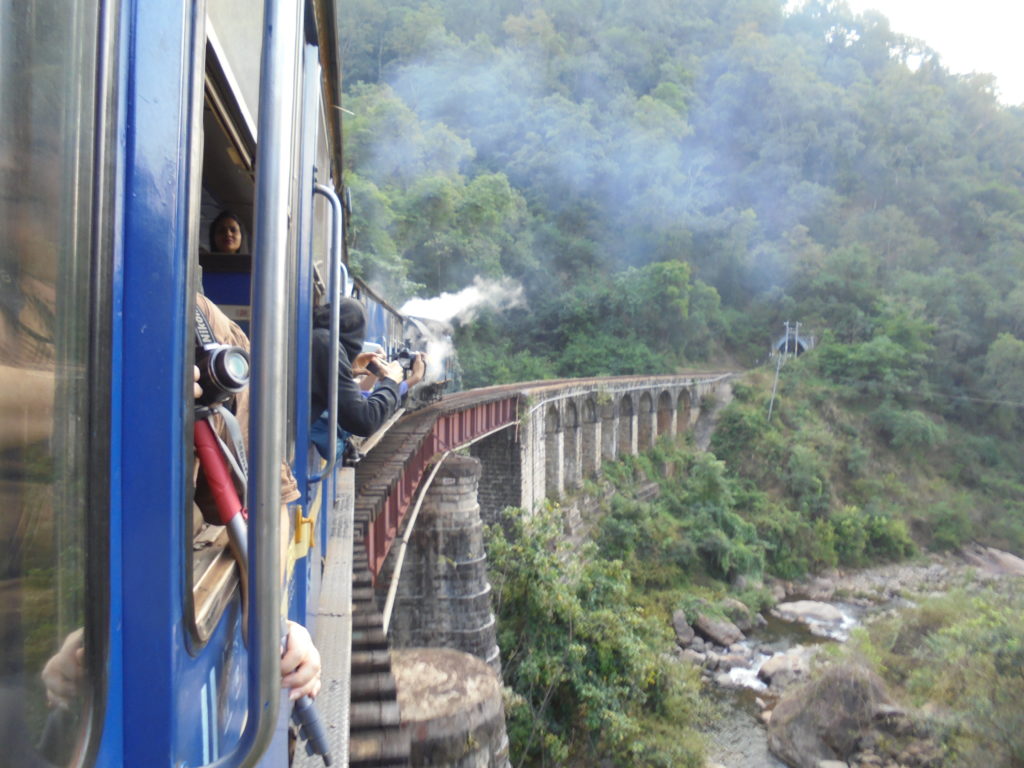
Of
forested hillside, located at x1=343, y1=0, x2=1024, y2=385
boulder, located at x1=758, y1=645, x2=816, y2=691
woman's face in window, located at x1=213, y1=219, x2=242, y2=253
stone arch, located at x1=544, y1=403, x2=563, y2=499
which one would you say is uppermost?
forested hillside, located at x1=343, y1=0, x2=1024, y2=385

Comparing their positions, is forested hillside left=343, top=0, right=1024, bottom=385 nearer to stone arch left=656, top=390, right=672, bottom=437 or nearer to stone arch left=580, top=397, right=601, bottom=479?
stone arch left=656, top=390, right=672, bottom=437

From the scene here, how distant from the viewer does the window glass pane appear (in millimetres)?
646

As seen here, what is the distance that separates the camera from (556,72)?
65.8 metres

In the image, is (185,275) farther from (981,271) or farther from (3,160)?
(981,271)

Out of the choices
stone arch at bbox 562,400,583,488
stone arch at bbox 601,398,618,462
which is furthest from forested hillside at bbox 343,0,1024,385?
stone arch at bbox 562,400,583,488

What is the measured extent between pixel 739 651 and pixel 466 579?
10803mm

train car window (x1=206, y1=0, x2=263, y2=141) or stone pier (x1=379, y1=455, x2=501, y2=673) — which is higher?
train car window (x1=206, y1=0, x2=263, y2=141)

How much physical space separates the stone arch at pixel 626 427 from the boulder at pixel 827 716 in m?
14.5

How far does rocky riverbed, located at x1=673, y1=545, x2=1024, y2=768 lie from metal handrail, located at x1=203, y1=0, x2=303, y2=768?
1369 centimetres

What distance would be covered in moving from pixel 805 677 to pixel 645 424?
15.8 meters

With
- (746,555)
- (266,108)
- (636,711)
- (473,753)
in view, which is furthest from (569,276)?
(266,108)

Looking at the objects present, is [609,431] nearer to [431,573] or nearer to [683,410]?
[683,410]

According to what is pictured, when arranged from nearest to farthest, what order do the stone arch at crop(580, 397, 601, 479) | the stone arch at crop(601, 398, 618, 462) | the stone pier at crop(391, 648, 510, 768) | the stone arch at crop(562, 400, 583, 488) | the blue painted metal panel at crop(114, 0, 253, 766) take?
the blue painted metal panel at crop(114, 0, 253, 766)
the stone pier at crop(391, 648, 510, 768)
the stone arch at crop(562, 400, 583, 488)
the stone arch at crop(580, 397, 601, 479)
the stone arch at crop(601, 398, 618, 462)

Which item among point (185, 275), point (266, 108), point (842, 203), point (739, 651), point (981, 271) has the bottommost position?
point (739, 651)
